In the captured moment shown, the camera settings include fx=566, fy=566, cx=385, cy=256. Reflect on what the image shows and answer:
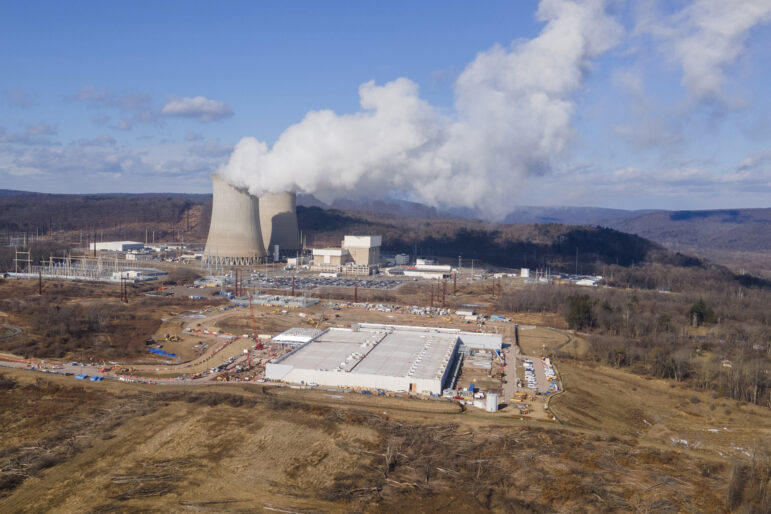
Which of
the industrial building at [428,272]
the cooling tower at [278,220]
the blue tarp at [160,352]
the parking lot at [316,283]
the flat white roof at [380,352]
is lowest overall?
the blue tarp at [160,352]

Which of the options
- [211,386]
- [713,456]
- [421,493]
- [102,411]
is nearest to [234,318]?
[211,386]

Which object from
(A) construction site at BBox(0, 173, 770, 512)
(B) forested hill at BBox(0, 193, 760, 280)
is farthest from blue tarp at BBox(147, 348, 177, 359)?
(B) forested hill at BBox(0, 193, 760, 280)

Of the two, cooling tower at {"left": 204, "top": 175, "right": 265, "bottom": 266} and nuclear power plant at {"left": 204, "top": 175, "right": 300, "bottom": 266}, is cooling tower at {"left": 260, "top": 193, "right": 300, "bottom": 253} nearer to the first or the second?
nuclear power plant at {"left": 204, "top": 175, "right": 300, "bottom": 266}

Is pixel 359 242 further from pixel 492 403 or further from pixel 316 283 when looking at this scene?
pixel 492 403

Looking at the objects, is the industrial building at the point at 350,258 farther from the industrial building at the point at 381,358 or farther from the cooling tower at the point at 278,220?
the industrial building at the point at 381,358

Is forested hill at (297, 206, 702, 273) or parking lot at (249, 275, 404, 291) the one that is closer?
parking lot at (249, 275, 404, 291)

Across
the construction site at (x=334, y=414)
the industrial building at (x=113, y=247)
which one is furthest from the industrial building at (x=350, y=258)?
the industrial building at (x=113, y=247)

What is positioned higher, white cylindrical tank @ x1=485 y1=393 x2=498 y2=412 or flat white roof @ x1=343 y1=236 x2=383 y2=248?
flat white roof @ x1=343 y1=236 x2=383 y2=248
